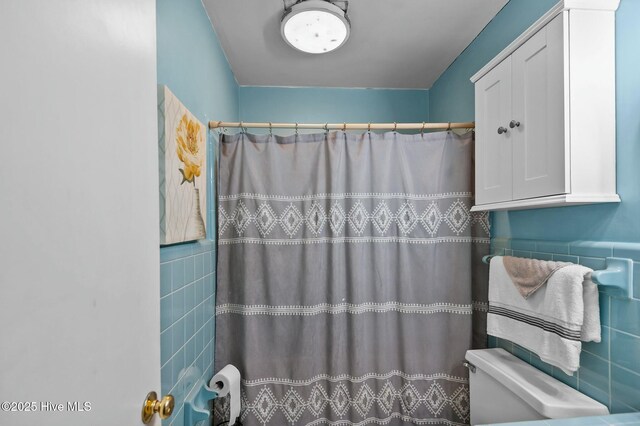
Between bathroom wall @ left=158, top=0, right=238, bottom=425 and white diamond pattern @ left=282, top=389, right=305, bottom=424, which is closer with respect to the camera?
bathroom wall @ left=158, top=0, right=238, bottom=425

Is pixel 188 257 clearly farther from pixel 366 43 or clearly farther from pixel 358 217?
pixel 366 43

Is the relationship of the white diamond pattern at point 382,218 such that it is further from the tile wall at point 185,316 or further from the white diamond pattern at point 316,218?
the tile wall at point 185,316

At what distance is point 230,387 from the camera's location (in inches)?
58.5

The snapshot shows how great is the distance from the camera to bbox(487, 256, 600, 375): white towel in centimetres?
100

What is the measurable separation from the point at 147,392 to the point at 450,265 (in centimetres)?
151

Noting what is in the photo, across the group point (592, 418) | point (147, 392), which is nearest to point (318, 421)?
point (592, 418)

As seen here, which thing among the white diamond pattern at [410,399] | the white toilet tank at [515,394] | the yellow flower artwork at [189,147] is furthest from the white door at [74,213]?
the white diamond pattern at [410,399]

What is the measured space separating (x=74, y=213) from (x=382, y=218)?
4.74 feet

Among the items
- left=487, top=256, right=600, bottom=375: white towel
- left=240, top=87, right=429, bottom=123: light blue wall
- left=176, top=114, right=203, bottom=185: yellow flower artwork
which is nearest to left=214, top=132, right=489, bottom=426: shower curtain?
left=176, top=114, right=203, bottom=185: yellow flower artwork

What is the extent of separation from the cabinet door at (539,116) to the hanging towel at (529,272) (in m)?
0.26

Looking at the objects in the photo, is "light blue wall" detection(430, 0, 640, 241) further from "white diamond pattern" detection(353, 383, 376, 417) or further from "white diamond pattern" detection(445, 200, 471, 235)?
"white diamond pattern" detection(353, 383, 376, 417)

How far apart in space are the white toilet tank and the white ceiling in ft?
5.63

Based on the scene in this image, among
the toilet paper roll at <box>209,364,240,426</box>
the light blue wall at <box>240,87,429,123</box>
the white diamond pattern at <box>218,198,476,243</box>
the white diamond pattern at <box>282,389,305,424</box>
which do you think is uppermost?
the light blue wall at <box>240,87,429,123</box>

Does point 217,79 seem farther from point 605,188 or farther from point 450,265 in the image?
point 605,188
